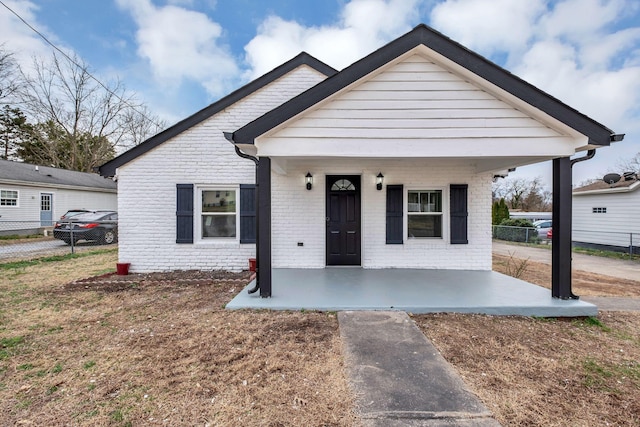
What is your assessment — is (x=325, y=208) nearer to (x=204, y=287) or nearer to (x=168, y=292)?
→ (x=204, y=287)

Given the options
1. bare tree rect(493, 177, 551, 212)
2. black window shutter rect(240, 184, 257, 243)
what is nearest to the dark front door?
black window shutter rect(240, 184, 257, 243)

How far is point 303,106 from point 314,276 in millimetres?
3175

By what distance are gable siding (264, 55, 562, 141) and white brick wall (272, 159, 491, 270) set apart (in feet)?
6.60

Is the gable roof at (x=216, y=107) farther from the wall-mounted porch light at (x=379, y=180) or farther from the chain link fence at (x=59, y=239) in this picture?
the chain link fence at (x=59, y=239)

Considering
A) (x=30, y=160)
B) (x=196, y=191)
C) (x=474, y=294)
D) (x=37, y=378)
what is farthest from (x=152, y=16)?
(x=30, y=160)

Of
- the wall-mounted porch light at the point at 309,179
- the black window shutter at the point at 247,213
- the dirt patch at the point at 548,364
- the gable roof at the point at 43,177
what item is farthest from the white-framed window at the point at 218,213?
the gable roof at the point at 43,177

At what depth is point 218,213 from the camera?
6398 mm

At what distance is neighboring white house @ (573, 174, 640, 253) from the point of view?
11.6 metres

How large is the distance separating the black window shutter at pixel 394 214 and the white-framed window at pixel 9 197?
61.0 feet

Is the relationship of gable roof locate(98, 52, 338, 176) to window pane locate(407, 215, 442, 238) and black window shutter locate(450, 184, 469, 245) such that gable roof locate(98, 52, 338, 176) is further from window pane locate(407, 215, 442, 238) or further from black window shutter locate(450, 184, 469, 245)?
black window shutter locate(450, 184, 469, 245)

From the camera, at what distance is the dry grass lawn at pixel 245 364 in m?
1.97

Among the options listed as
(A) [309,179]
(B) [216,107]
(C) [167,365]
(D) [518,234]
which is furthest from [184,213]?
(D) [518,234]

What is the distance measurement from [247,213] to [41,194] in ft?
53.0

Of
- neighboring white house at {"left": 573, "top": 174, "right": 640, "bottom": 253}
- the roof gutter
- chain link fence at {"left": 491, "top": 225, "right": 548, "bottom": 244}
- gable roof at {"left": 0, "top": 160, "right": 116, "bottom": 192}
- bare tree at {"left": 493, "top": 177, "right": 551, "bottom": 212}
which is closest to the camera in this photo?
the roof gutter
